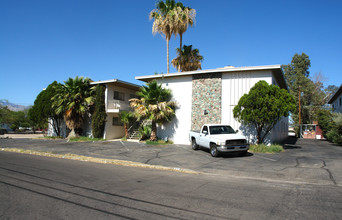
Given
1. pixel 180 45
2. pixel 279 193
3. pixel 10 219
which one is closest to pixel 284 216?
pixel 279 193

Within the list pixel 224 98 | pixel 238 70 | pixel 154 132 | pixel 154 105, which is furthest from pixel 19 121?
pixel 238 70

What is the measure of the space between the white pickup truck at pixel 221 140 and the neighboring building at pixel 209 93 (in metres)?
4.31

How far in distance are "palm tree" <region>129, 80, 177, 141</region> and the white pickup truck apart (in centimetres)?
523

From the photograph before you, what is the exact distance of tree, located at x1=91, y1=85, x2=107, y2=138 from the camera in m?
22.3

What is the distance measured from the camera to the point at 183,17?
25.3 metres

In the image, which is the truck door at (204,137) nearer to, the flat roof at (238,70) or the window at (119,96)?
the flat roof at (238,70)

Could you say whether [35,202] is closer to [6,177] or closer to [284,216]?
[6,177]

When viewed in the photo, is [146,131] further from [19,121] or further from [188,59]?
[19,121]

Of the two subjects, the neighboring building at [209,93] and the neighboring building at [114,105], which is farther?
the neighboring building at [114,105]

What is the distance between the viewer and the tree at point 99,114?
877 inches

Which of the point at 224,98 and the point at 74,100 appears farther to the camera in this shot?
the point at 74,100

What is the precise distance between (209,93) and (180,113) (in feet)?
10.5

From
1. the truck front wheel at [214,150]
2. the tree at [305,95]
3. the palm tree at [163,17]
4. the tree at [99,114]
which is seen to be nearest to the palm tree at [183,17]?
the palm tree at [163,17]

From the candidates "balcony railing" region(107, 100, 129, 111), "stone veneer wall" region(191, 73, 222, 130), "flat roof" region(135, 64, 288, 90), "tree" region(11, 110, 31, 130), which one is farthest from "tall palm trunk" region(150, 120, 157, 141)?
"tree" region(11, 110, 31, 130)
